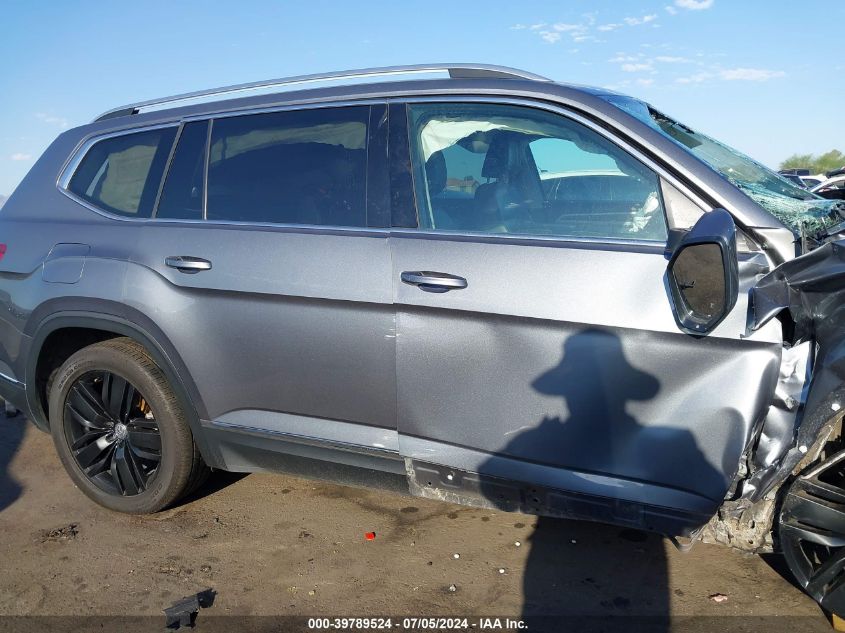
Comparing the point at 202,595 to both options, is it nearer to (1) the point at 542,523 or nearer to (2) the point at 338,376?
(2) the point at 338,376

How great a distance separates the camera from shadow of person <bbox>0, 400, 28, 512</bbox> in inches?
155

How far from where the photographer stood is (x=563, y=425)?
102 inches

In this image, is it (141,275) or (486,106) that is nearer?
(486,106)

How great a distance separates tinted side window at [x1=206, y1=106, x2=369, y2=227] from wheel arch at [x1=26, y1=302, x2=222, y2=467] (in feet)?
1.95

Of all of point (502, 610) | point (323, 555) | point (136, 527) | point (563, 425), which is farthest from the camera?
point (136, 527)

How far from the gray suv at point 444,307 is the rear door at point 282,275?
0.04 ft

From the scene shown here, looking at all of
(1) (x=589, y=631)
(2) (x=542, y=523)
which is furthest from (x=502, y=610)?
(2) (x=542, y=523)

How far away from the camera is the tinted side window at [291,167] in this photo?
305 cm

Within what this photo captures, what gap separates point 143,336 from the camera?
332 cm

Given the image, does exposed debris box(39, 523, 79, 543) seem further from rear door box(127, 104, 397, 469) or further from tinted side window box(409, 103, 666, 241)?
tinted side window box(409, 103, 666, 241)

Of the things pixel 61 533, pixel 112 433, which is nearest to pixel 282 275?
pixel 112 433

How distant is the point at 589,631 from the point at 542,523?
0.81 meters

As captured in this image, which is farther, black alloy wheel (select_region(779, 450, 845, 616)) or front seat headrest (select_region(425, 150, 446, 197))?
front seat headrest (select_region(425, 150, 446, 197))

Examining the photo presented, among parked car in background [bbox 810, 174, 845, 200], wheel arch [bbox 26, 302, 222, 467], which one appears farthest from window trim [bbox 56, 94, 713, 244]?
parked car in background [bbox 810, 174, 845, 200]
